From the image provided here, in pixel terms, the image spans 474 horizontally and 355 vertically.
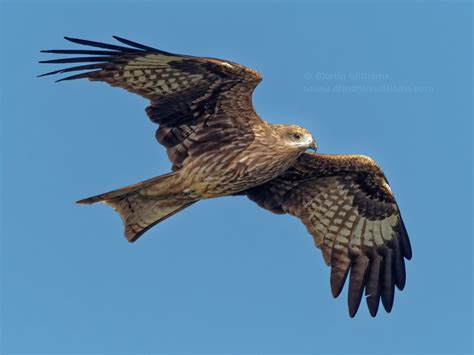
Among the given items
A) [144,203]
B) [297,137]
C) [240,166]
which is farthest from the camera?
[144,203]

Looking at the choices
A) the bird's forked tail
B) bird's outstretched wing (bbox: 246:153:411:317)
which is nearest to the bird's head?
bird's outstretched wing (bbox: 246:153:411:317)

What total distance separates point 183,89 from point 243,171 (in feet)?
4.27

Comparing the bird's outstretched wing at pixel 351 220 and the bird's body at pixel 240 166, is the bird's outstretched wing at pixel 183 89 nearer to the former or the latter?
the bird's body at pixel 240 166

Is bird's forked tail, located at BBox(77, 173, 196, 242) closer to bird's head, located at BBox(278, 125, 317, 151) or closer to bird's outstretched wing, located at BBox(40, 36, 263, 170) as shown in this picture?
bird's outstretched wing, located at BBox(40, 36, 263, 170)

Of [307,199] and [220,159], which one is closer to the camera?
[220,159]

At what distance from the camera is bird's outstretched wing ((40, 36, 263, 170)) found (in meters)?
12.9

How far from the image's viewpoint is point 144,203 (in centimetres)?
1403

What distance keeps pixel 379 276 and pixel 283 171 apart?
2.33m

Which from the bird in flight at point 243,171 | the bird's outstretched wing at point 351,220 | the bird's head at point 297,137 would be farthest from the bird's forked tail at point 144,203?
the bird's head at point 297,137

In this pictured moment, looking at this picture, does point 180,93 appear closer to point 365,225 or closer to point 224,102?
point 224,102

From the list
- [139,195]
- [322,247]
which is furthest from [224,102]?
[322,247]

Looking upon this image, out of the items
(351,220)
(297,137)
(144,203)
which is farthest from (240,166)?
(351,220)

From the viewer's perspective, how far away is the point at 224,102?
13.5m

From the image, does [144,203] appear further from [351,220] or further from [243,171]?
[351,220]
